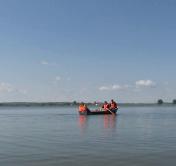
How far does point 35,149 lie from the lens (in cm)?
2581

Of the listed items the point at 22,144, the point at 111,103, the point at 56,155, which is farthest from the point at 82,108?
the point at 56,155

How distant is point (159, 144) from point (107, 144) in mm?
3392

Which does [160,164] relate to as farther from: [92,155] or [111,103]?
[111,103]

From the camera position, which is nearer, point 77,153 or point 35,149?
Result: point 77,153

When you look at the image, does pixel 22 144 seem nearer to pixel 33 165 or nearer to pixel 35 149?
pixel 35 149

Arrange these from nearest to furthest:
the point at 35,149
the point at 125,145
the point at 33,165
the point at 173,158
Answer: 1. the point at 33,165
2. the point at 173,158
3. the point at 35,149
4. the point at 125,145

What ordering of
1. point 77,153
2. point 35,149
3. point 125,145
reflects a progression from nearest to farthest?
point 77,153
point 35,149
point 125,145

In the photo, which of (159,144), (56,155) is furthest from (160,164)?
(159,144)

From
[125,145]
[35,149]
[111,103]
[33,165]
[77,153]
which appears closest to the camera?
[33,165]

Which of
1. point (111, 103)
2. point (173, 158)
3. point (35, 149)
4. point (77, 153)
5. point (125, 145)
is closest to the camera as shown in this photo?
point (173, 158)

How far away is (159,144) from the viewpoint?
91.8 feet

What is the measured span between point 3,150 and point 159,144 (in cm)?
999

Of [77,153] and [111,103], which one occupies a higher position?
[111,103]

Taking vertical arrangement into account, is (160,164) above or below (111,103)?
below
